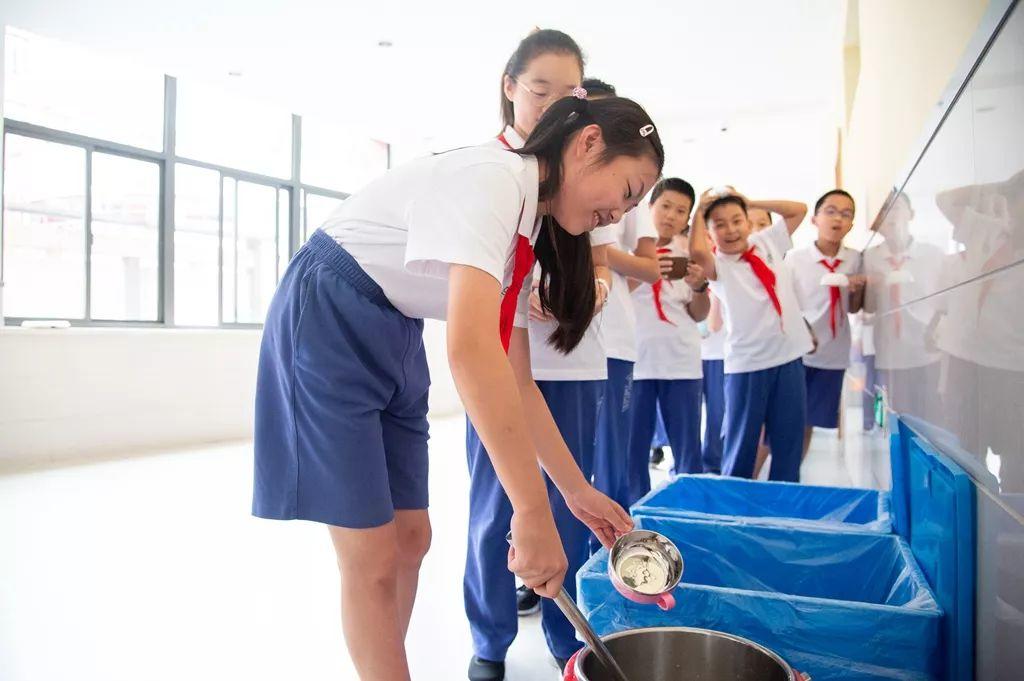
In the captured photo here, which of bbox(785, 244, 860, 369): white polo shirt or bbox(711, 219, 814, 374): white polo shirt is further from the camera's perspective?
bbox(785, 244, 860, 369): white polo shirt

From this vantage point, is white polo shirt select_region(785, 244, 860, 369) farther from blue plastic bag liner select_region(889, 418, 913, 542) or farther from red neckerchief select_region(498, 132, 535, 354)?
red neckerchief select_region(498, 132, 535, 354)

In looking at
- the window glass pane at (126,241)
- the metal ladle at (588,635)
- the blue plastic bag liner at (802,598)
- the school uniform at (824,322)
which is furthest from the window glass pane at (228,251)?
the metal ladle at (588,635)

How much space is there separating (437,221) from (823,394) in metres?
3.28

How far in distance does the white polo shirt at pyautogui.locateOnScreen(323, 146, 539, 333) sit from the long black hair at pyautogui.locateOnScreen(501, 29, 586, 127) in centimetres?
64

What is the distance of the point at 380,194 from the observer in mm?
1064

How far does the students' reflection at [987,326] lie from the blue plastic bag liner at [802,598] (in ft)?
0.90

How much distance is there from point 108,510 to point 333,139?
4960mm

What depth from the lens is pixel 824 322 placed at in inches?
139

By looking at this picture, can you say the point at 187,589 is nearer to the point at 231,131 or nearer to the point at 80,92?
the point at 80,92

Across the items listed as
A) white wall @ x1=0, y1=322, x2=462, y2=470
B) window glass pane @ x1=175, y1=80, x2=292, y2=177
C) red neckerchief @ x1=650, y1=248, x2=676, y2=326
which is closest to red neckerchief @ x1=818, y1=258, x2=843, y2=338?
red neckerchief @ x1=650, y1=248, x2=676, y2=326

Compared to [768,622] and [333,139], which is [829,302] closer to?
[768,622]

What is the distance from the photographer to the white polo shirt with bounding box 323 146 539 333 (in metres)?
0.88

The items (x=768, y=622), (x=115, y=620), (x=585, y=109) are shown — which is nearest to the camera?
(x=585, y=109)

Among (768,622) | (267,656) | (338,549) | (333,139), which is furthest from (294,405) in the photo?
(333,139)
